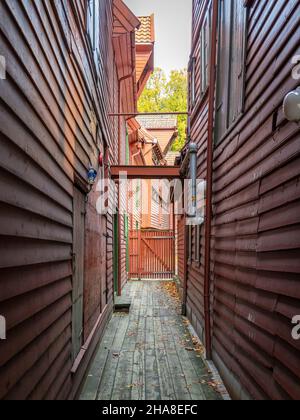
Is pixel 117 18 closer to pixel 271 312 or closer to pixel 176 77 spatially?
pixel 271 312

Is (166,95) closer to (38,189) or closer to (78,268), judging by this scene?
(78,268)

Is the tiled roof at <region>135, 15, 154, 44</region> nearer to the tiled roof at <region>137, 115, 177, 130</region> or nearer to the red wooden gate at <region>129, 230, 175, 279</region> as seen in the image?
the red wooden gate at <region>129, 230, 175, 279</region>

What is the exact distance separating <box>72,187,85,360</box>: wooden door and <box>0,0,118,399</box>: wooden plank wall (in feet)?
0.79

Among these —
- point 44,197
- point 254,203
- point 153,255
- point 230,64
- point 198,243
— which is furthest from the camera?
point 153,255

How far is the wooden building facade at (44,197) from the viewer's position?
68.1 inches

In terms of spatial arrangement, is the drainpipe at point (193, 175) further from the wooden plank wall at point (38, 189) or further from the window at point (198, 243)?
the wooden plank wall at point (38, 189)

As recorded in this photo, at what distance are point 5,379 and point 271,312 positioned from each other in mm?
1835

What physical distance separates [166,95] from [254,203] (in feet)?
104

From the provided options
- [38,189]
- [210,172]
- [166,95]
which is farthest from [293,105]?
[166,95]

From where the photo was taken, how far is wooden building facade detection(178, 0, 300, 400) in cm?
239

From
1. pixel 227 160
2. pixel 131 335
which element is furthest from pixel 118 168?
pixel 227 160

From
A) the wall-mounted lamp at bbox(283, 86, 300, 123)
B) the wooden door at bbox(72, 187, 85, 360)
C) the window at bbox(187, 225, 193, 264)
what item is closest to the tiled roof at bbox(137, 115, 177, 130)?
the window at bbox(187, 225, 193, 264)

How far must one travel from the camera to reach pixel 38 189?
227 centimetres
